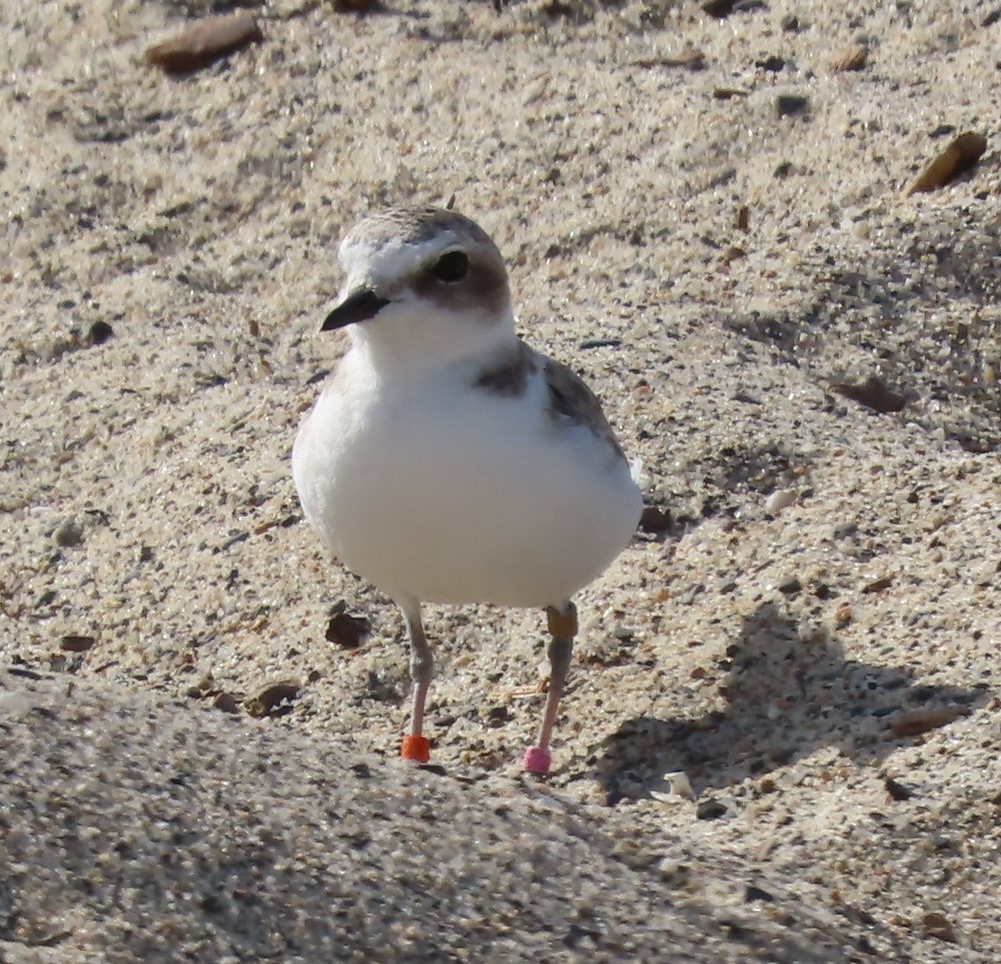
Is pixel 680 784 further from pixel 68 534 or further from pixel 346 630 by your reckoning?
pixel 68 534

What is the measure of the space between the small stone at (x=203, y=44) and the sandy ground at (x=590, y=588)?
0.09 m

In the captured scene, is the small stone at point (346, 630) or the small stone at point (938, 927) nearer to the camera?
the small stone at point (938, 927)

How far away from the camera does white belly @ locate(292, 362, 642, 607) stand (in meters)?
3.64

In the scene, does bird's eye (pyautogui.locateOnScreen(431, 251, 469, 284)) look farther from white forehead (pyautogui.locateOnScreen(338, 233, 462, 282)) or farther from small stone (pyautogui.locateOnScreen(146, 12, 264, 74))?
Answer: small stone (pyautogui.locateOnScreen(146, 12, 264, 74))

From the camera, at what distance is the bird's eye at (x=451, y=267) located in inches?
146

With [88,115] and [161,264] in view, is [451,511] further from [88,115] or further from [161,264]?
[88,115]

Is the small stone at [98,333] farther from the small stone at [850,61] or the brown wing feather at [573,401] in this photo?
the small stone at [850,61]

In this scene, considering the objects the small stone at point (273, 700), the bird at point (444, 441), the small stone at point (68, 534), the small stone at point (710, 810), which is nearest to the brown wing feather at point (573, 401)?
the bird at point (444, 441)

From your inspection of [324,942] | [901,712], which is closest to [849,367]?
[901,712]

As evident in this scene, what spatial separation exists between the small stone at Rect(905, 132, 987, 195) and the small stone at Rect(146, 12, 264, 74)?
2.83 metres

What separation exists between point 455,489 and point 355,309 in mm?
396

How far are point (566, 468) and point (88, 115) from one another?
411 cm

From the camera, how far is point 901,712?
3.85 meters

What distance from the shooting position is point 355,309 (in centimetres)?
361
